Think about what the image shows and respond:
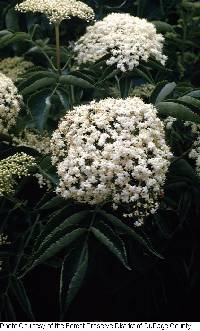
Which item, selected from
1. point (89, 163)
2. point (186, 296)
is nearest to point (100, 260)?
point (89, 163)

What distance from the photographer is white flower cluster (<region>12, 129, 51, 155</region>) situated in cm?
346

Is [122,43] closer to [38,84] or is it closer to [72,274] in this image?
[38,84]

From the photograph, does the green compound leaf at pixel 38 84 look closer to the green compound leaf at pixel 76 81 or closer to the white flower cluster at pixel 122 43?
the green compound leaf at pixel 76 81

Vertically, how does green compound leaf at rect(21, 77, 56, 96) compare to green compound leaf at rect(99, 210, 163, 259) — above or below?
above

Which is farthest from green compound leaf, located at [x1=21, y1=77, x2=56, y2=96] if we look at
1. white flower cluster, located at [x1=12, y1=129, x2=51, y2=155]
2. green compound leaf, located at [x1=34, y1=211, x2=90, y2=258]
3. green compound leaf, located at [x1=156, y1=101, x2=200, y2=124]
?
green compound leaf, located at [x1=34, y1=211, x2=90, y2=258]

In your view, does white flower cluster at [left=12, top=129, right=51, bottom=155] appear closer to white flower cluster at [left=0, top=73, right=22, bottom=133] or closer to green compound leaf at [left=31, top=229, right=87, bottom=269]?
white flower cluster at [left=0, top=73, right=22, bottom=133]

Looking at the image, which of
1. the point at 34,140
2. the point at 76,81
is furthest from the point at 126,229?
the point at 34,140

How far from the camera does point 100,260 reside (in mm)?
3113

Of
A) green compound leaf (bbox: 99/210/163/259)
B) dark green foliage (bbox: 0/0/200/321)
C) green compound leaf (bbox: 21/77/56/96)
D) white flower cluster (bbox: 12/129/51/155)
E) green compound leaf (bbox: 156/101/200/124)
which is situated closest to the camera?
green compound leaf (bbox: 99/210/163/259)

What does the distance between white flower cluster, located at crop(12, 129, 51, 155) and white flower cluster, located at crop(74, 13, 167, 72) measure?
0.59 m

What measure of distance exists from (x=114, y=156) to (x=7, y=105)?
90 centimetres

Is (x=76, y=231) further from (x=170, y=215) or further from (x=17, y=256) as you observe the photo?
(x=170, y=215)

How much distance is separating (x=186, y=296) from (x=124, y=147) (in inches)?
Answer: 61.5

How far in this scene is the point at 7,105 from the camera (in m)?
3.24
